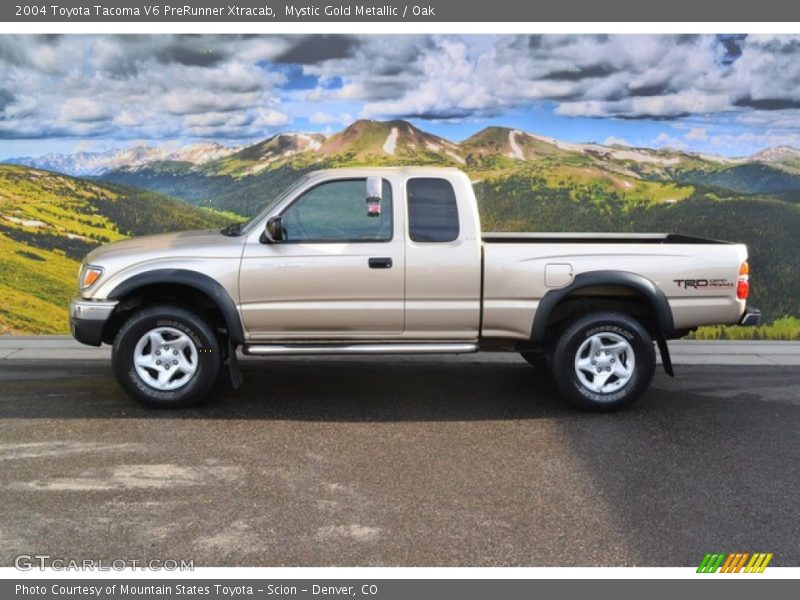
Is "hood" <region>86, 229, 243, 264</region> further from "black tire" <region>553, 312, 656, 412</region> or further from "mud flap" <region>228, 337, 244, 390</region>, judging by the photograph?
"black tire" <region>553, 312, 656, 412</region>

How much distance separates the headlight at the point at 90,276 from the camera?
6996mm

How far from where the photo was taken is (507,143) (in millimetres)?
11453

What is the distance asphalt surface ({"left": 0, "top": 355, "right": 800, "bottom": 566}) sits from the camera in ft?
15.0

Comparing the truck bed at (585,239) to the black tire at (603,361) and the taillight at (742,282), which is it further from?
the black tire at (603,361)

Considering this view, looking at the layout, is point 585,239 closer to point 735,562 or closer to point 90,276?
point 735,562

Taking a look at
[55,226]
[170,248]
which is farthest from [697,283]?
[55,226]

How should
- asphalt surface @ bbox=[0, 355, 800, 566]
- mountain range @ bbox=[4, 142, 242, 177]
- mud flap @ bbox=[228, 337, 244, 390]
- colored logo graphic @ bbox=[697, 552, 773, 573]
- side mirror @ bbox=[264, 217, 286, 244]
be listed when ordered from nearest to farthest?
colored logo graphic @ bbox=[697, 552, 773, 573] → asphalt surface @ bbox=[0, 355, 800, 566] → side mirror @ bbox=[264, 217, 286, 244] → mud flap @ bbox=[228, 337, 244, 390] → mountain range @ bbox=[4, 142, 242, 177]

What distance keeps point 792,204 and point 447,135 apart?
4525 mm

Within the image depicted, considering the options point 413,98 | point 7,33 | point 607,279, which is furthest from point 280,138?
point 607,279

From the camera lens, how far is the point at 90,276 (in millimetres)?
7035

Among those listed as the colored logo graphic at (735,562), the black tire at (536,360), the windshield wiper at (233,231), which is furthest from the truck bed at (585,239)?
the colored logo graphic at (735,562)

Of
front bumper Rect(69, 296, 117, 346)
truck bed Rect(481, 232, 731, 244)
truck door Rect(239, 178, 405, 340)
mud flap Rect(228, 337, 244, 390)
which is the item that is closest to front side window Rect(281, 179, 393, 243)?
truck door Rect(239, 178, 405, 340)

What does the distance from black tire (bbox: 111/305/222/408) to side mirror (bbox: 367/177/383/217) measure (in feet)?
5.15

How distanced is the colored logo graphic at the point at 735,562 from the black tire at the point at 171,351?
3986 mm
